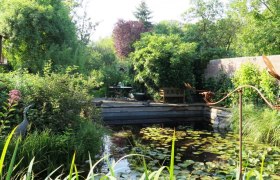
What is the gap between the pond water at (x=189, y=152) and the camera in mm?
4629

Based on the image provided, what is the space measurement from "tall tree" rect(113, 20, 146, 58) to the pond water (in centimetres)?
1500

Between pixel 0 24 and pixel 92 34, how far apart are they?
529 inches

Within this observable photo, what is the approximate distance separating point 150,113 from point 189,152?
482 cm

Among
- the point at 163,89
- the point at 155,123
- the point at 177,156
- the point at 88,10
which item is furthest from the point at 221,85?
the point at 88,10

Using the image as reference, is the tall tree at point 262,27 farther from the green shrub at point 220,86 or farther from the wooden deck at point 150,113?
the wooden deck at point 150,113

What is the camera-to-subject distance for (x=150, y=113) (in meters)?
10.7

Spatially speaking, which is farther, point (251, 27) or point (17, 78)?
point (251, 27)

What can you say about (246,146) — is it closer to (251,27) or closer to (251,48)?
(251,48)

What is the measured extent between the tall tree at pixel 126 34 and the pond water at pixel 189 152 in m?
15.0

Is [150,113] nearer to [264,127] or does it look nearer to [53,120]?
[264,127]

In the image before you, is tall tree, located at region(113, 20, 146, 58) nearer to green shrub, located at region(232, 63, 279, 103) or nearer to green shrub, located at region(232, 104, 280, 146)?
green shrub, located at region(232, 63, 279, 103)

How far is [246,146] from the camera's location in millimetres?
6297

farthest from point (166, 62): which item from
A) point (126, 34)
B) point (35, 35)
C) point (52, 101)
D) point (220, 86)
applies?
point (126, 34)

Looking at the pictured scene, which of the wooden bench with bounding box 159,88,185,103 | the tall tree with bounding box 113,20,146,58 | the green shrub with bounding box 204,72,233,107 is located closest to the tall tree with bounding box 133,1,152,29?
the tall tree with bounding box 113,20,146,58
